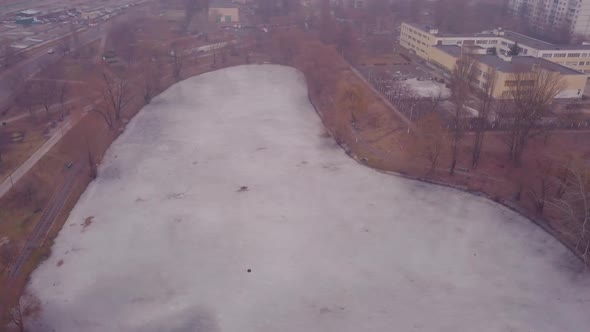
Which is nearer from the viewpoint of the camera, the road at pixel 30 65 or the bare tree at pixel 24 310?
the bare tree at pixel 24 310

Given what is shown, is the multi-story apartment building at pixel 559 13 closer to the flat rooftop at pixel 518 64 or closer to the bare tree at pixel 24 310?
the flat rooftop at pixel 518 64

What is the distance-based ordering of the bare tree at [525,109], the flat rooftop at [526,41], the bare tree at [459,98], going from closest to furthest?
the bare tree at [525,109] < the bare tree at [459,98] < the flat rooftop at [526,41]

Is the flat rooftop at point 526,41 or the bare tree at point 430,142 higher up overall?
the flat rooftop at point 526,41

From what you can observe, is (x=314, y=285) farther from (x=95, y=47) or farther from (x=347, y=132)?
(x=95, y=47)

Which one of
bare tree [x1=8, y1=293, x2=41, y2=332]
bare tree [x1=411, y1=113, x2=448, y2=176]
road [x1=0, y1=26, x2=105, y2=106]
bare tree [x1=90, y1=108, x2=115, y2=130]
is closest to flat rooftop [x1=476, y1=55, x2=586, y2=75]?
bare tree [x1=411, y1=113, x2=448, y2=176]

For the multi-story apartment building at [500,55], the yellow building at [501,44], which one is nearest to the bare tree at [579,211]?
the multi-story apartment building at [500,55]

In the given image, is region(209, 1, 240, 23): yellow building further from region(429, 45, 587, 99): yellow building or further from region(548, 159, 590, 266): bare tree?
region(548, 159, 590, 266): bare tree

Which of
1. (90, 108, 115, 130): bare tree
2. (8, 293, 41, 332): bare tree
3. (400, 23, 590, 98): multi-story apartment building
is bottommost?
(8, 293, 41, 332): bare tree
